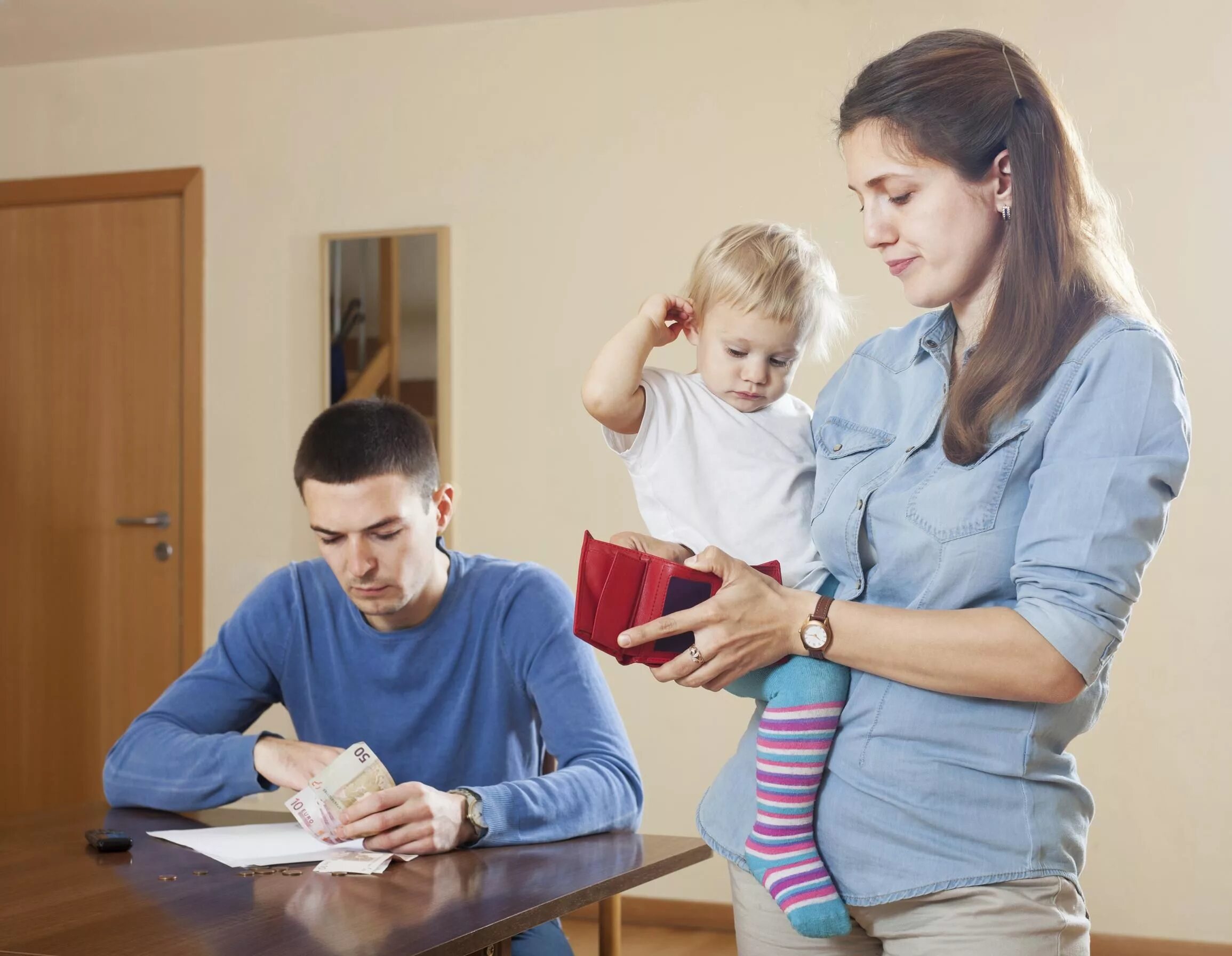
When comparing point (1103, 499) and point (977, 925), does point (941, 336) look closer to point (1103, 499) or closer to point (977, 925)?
point (1103, 499)

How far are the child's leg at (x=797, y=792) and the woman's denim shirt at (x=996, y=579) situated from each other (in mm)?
18

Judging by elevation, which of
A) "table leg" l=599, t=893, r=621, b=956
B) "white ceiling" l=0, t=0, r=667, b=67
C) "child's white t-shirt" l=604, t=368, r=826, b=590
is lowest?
"table leg" l=599, t=893, r=621, b=956

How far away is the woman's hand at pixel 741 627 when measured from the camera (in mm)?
1198

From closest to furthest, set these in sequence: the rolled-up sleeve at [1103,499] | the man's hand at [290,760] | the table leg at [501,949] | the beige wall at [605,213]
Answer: the rolled-up sleeve at [1103,499] → the table leg at [501,949] → the man's hand at [290,760] → the beige wall at [605,213]

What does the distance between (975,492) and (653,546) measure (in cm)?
44

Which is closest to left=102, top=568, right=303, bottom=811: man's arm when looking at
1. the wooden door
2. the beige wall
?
the beige wall

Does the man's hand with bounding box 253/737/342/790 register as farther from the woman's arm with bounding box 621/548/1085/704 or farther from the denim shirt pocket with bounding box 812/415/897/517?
the denim shirt pocket with bounding box 812/415/897/517

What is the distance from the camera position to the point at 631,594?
1.31 meters

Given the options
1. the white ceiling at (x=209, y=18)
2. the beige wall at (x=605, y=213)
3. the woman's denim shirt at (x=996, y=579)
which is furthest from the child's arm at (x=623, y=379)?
the white ceiling at (x=209, y=18)

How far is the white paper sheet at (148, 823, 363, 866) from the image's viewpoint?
162 centimetres

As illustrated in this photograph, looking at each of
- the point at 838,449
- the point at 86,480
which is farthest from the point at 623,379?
the point at 86,480

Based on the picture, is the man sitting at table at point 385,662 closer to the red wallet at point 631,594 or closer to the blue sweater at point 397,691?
the blue sweater at point 397,691

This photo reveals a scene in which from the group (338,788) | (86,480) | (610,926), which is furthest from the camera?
(86,480)

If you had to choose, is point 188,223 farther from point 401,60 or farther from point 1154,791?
point 1154,791
